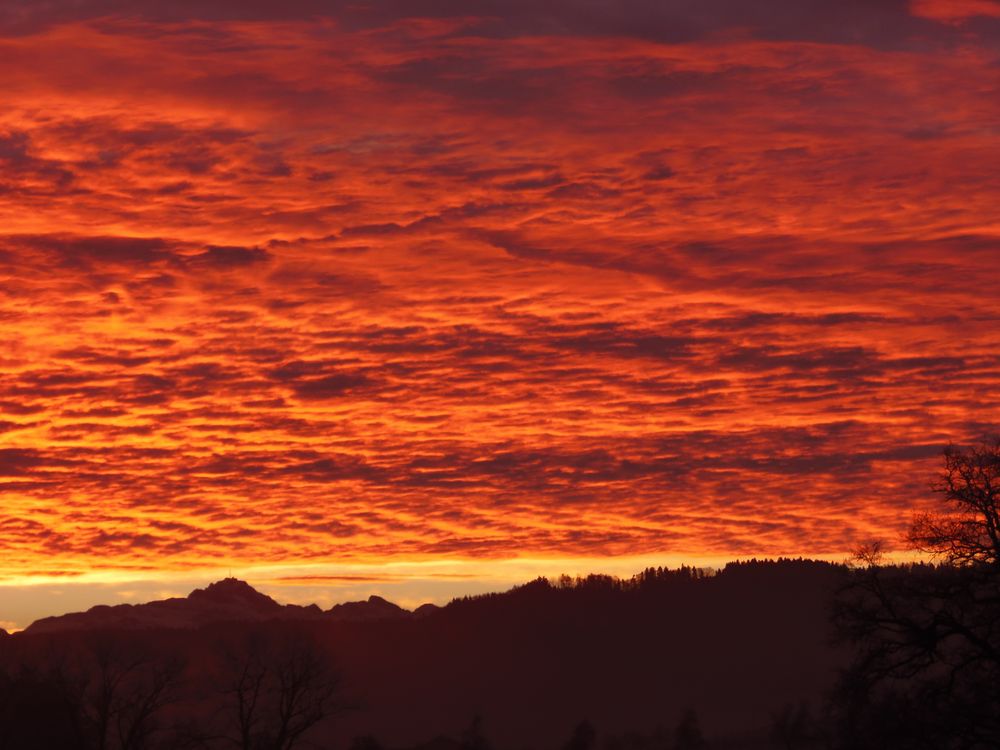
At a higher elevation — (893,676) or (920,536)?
(920,536)

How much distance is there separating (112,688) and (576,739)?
9516 cm

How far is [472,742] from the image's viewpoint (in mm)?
171625

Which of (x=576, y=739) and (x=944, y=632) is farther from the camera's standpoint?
(x=576, y=739)

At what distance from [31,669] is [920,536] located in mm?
54949

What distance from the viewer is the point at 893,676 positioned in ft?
100

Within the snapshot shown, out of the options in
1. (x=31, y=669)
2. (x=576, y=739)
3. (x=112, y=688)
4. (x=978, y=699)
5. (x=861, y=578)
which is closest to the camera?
(x=978, y=699)

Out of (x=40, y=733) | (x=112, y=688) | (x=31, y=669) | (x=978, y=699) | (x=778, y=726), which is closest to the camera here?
(x=978, y=699)

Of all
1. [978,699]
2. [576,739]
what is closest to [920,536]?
[978,699]

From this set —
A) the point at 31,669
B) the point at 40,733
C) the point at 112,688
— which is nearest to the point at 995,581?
the point at 40,733

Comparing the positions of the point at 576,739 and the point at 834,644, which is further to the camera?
the point at 576,739

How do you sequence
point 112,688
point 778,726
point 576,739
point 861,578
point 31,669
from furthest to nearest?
Result: 1. point 576,739
2. point 778,726
3. point 112,688
4. point 31,669
5. point 861,578

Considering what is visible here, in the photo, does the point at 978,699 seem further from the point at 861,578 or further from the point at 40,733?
the point at 40,733

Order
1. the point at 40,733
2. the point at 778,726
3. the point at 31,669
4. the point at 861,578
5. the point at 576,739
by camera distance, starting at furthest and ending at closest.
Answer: the point at 576,739
the point at 778,726
the point at 31,669
the point at 40,733
the point at 861,578

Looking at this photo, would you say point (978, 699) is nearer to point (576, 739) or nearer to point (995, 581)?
point (995, 581)
